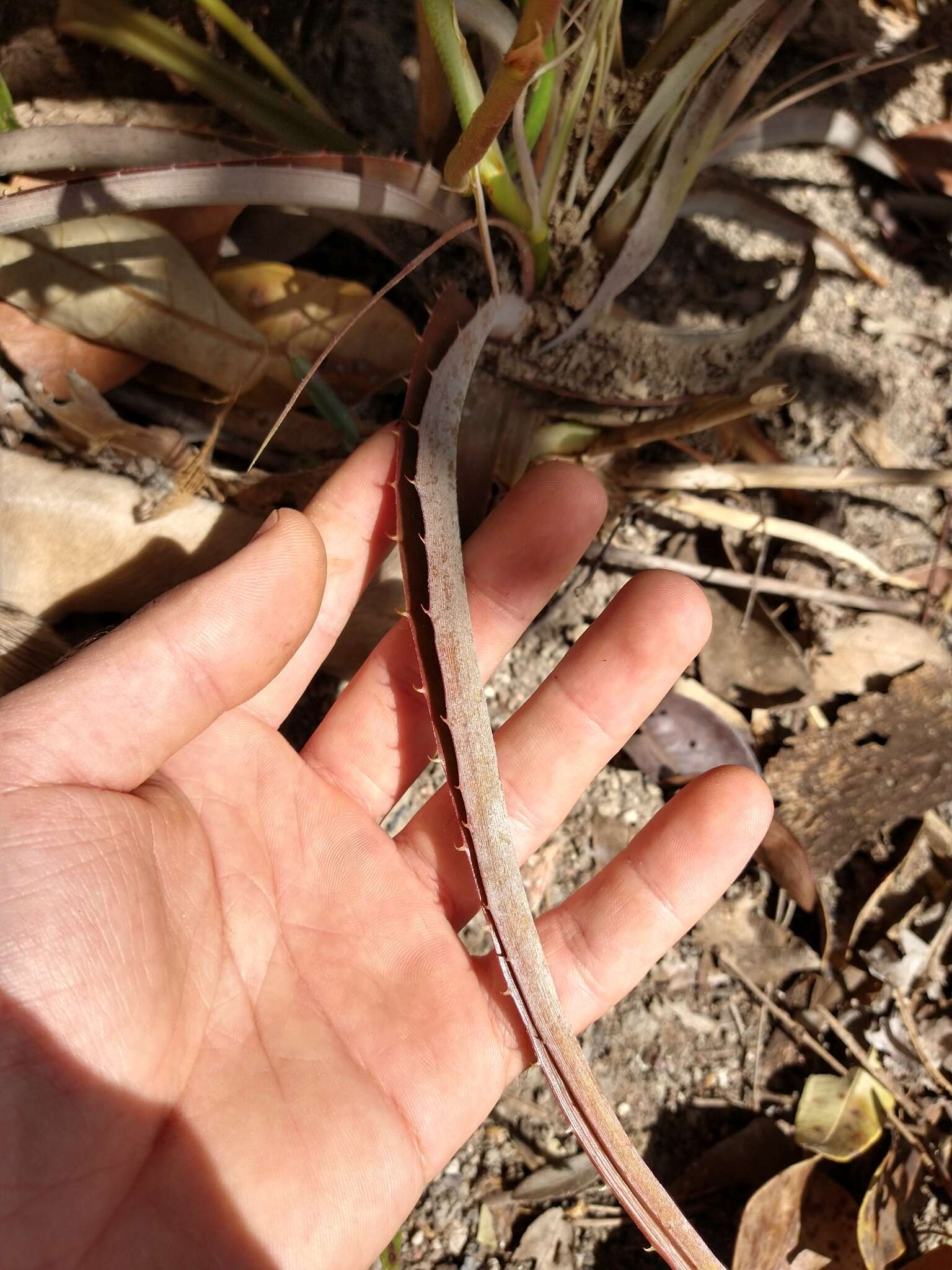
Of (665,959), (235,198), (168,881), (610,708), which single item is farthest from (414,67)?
(665,959)

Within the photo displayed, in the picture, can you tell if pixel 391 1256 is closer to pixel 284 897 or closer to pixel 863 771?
pixel 284 897

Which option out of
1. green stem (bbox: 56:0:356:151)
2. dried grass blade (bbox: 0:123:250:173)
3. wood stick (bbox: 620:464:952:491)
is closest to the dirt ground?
wood stick (bbox: 620:464:952:491)

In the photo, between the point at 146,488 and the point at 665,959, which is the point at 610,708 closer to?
the point at 665,959

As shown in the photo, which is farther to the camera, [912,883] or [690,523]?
[690,523]

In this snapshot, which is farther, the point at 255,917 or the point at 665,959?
the point at 665,959

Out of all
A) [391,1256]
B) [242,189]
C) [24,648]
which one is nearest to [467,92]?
[242,189]

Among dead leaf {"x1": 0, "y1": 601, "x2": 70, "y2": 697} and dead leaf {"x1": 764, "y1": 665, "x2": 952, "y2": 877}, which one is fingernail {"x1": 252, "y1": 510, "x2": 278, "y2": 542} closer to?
dead leaf {"x1": 0, "y1": 601, "x2": 70, "y2": 697}
